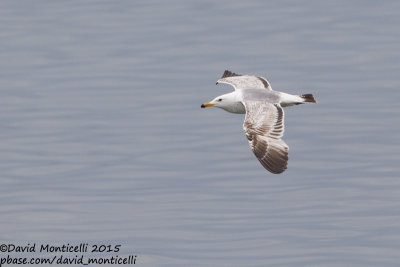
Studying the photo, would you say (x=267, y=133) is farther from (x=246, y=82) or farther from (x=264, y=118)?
(x=246, y=82)

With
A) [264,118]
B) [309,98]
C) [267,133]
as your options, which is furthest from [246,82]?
[267,133]

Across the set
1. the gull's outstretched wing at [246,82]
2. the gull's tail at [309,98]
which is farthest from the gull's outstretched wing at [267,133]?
the gull's outstretched wing at [246,82]

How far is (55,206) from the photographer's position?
33.6 m

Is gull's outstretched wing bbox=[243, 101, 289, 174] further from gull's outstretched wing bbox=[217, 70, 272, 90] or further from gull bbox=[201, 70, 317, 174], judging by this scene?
gull's outstretched wing bbox=[217, 70, 272, 90]

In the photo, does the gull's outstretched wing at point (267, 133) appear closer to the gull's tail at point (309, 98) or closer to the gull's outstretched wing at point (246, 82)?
the gull's tail at point (309, 98)

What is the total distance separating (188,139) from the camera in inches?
1537

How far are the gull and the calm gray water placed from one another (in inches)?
146

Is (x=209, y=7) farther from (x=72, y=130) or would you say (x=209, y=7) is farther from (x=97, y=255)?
(x=97, y=255)

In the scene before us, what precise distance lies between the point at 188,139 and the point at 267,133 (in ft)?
43.3

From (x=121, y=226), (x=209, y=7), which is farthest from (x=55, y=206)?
Result: (x=209, y=7)

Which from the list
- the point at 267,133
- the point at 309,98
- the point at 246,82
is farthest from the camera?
the point at 246,82

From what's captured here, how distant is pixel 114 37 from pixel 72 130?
15866mm

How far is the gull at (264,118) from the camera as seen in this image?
82.1 ft


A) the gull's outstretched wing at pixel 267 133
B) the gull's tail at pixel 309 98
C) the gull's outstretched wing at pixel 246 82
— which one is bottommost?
the gull's outstretched wing at pixel 267 133
